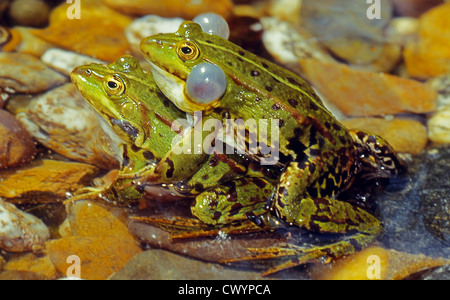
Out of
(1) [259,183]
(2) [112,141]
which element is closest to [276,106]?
(1) [259,183]

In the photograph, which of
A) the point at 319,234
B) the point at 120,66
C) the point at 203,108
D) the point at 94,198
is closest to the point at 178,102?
the point at 203,108

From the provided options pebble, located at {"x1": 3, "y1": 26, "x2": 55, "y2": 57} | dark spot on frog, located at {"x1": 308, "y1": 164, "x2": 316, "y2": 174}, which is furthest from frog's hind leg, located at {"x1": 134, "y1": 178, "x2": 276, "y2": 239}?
pebble, located at {"x1": 3, "y1": 26, "x2": 55, "y2": 57}

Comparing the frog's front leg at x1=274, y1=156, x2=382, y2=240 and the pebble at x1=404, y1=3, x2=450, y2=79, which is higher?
the pebble at x1=404, y1=3, x2=450, y2=79

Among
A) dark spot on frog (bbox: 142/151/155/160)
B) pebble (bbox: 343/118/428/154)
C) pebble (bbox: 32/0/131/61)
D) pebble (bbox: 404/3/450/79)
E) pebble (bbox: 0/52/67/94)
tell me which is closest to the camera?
dark spot on frog (bbox: 142/151/155/160)

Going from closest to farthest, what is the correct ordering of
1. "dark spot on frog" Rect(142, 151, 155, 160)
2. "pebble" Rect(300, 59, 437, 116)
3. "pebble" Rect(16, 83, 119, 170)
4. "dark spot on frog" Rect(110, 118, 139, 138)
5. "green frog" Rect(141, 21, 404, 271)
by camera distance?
"green frog" Rect(141, 21, 404, 271), "dark spot on frog" Rect(110, 118, 139, 138), "dark spot on frog" Rect(142, 151, 155, 160), "pebble" Rect(16, 83, 119, 170), "pebble" Rect(300, 59, 437, 116)

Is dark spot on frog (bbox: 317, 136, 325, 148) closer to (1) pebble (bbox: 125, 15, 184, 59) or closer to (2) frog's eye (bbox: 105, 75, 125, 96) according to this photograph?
(2) frog's eye (bbox: 105, 75, 125, 96)

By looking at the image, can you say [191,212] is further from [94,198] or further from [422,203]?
[422,203]

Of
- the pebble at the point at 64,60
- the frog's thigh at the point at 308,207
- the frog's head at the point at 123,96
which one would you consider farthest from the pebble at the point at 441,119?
the pebble at the point at 64,60
